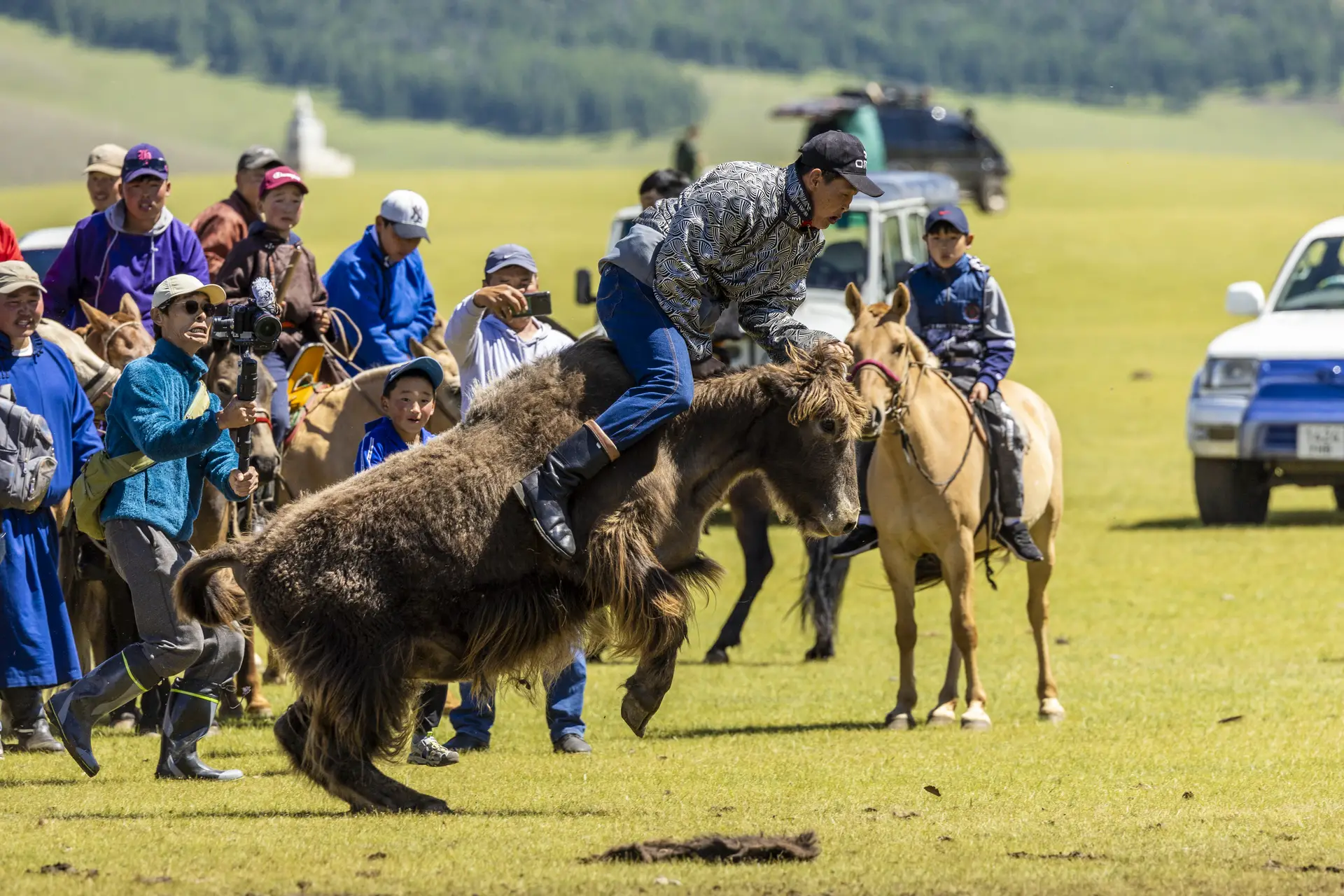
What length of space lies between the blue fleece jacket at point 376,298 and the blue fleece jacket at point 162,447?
3.76 metres

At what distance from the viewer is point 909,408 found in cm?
1080

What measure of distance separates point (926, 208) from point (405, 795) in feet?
51.8

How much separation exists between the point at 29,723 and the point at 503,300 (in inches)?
130

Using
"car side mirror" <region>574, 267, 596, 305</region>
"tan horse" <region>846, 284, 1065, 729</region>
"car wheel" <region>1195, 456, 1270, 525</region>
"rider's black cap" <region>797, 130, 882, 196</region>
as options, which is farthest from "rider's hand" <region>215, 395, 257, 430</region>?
"car wheel" <region>1195, 456, 1270, 525</region>

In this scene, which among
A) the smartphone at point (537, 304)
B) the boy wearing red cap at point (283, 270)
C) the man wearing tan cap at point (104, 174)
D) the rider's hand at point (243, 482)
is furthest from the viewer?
the man wearing tan cap at point (104, 174)

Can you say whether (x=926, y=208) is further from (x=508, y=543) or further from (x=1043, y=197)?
(x=1043, y=197)

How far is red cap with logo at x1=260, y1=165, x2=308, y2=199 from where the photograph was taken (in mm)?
11719

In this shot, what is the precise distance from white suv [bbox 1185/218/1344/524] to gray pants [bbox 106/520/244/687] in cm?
1219

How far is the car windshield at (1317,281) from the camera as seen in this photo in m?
18.9

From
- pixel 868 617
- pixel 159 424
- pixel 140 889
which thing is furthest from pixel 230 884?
pixel 868 617

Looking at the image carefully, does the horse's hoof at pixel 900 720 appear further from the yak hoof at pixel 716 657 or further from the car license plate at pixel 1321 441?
the car license plate at pixel 1321 441

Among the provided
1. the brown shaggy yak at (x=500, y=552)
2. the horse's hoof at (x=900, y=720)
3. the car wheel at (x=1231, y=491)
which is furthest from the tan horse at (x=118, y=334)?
the car wheel at (x=1231, y=491)

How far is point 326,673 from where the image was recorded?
7.24 metres

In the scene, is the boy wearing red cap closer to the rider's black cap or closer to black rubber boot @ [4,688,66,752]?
black rubber boot @ [4,688,66,752]
